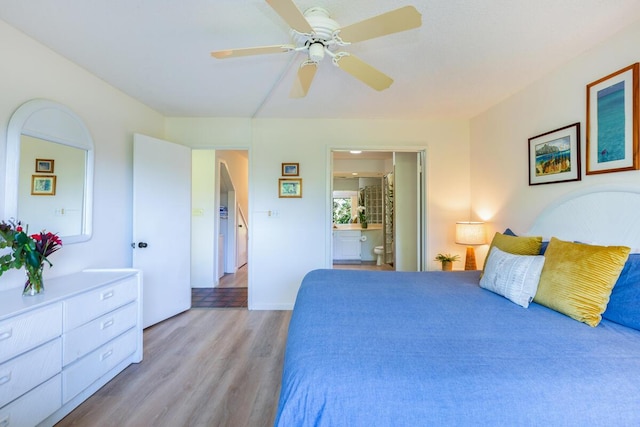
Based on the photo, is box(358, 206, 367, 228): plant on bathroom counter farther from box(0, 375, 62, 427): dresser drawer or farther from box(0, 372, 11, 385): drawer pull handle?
box(0, 372, 11, 385): drawer pull handle

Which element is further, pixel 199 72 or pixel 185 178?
pixel 185 178

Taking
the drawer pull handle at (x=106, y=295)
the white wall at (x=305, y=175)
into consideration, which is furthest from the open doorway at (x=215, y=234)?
the drawer pull handle at (x=106, y=295)

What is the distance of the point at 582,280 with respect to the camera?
1.44 metres

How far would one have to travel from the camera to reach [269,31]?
1.82m

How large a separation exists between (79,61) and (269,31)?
5.39 feet

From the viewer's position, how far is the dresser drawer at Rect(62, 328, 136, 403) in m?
1.66

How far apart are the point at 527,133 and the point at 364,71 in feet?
6.08

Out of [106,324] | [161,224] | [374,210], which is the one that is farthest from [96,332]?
[374,210]

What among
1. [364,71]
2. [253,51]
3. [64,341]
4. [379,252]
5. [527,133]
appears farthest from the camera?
[379,252]

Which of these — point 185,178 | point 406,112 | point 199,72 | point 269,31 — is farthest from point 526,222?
point 185,178

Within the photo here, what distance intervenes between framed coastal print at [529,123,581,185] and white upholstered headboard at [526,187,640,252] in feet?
0.66

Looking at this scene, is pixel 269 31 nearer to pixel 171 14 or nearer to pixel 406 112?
pixel 171 14

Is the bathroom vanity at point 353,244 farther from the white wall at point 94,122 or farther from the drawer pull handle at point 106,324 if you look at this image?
the drawer pull handle at point 106,324

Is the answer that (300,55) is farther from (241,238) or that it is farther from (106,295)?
(241,238)
